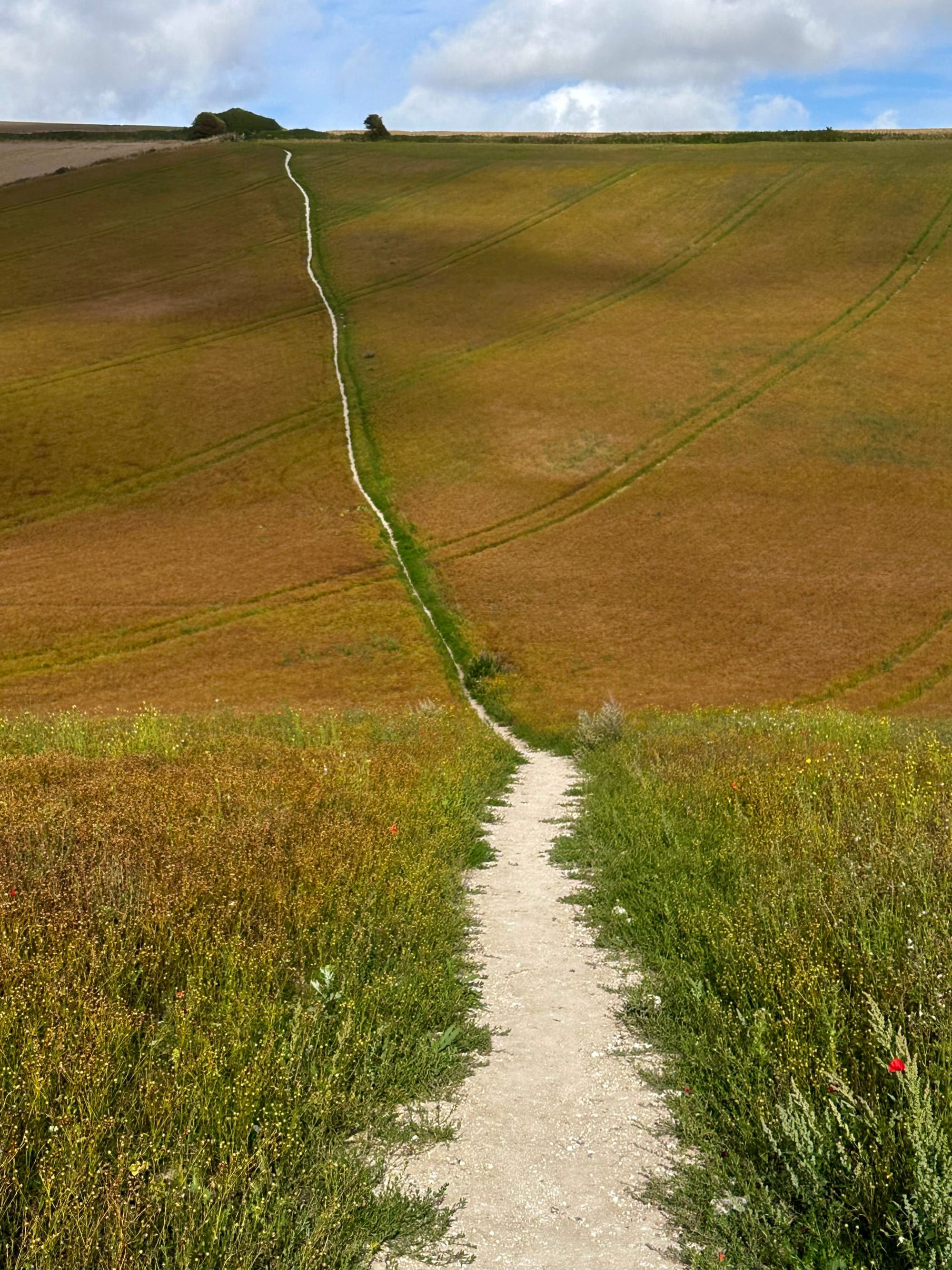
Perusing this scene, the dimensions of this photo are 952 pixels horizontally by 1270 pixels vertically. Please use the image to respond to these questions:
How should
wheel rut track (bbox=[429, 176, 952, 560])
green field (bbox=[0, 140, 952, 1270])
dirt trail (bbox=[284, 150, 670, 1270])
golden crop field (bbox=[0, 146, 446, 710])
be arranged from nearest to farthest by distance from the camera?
dirt trail (bbox=[284, 150, 670, 1270]), green field (bbox=[0, 140, 952, 1270]), golden crop field (bbox=[0, 146, 446, 710]), wheel rut track (bbox=[429, 176, 952, 560])

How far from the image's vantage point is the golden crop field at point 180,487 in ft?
115

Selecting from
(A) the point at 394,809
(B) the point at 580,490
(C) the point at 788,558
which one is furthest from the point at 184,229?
(A) the point at 394,809

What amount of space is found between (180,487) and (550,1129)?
49.2 m

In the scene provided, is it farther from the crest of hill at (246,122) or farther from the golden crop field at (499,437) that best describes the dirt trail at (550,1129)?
the crest of hill at (246,122)

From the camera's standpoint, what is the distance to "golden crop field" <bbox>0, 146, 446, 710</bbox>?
115ft

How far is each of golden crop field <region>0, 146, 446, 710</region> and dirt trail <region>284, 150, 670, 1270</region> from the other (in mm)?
23328

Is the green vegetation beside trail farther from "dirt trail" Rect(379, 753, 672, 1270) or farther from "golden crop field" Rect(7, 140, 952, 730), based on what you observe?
"golden crop field" Rect(7, 140, 952, 730)

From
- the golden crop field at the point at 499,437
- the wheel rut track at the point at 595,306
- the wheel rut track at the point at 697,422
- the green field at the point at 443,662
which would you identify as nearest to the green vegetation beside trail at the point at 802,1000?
the green field at the point at 443,662

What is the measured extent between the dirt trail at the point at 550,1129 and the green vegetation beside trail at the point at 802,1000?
0.25 m

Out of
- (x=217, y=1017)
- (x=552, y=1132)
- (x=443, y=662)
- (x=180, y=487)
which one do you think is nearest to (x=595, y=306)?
(x=180, y=487)

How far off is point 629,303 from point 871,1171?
72677mm

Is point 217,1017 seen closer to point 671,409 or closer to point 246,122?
point 671,409

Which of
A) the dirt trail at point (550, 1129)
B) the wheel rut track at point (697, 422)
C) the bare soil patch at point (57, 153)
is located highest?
the bare soil patch at point (57, 153)

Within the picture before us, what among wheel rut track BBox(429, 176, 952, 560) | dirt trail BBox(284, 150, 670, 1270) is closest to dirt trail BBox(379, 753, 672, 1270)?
dirt trail BBox(284, 150, 670, 1270)
